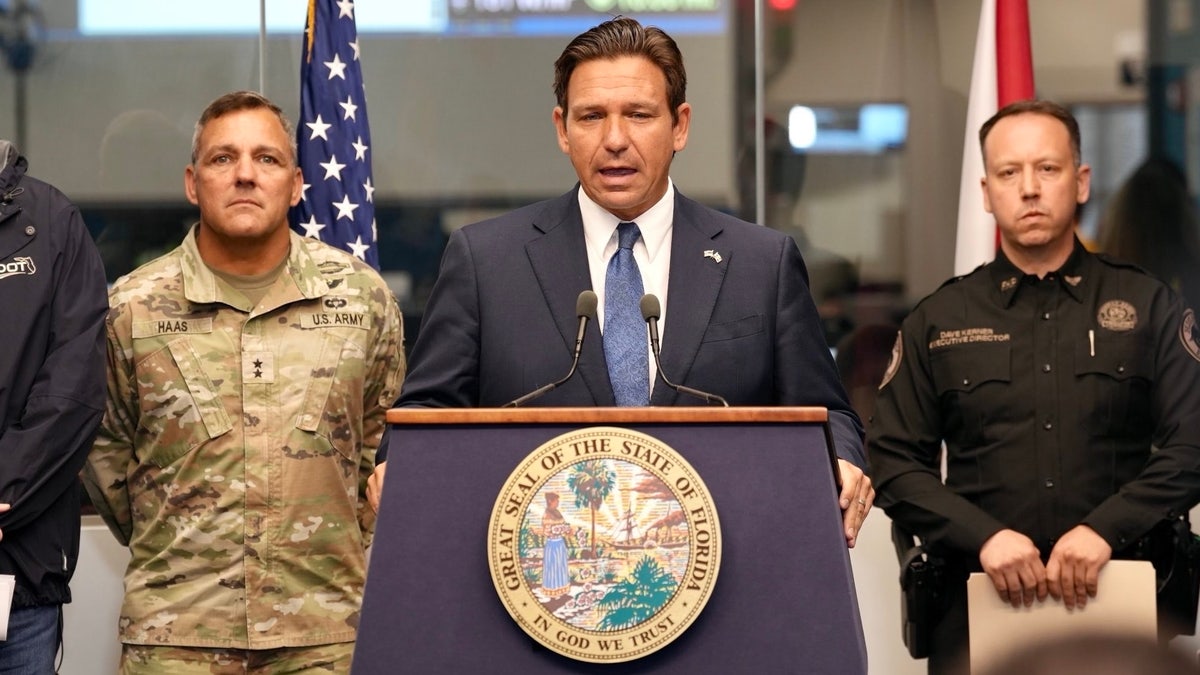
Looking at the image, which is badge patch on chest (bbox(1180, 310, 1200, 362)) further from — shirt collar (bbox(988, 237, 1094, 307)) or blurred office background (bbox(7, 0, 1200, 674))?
blurred office background (bbox(7, 0, 1200, 674))

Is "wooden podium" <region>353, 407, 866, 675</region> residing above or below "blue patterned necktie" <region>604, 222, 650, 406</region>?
below

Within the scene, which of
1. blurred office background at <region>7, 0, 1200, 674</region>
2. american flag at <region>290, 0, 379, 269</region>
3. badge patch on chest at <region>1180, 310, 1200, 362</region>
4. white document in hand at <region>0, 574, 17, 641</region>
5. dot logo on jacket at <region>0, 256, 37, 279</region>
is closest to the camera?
white document in hand at <region>0, 574, 17, 641</region>

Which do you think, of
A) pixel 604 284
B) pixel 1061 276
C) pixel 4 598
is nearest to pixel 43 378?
pixel 4 598

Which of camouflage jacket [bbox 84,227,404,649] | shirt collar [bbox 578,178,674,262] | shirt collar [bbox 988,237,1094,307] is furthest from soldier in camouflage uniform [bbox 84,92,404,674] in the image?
shirt collar [bbox 988,237,1094,307]

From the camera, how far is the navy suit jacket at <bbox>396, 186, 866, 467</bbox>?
9.21ft

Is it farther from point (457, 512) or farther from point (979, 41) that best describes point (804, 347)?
point (979, 41)

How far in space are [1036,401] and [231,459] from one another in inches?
79.2

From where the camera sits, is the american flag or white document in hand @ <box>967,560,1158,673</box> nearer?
white document in hand @ <box>967,560,1158,673</box>

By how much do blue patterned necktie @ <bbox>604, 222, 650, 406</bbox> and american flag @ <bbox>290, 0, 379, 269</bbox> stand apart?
220cm

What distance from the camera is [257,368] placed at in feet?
12.5

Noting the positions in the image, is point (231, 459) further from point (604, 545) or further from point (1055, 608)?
point (1055, 608)

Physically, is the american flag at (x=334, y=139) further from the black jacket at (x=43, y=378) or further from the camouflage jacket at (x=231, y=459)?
the black jacket at (x=43, y=378)

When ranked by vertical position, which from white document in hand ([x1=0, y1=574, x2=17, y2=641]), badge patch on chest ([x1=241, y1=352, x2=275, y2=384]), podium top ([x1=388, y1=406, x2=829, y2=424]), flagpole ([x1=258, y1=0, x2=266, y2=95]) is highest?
flagpole ([x1=258, y1=0, x2=266, y2=95])

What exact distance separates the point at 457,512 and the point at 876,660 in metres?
3.48
